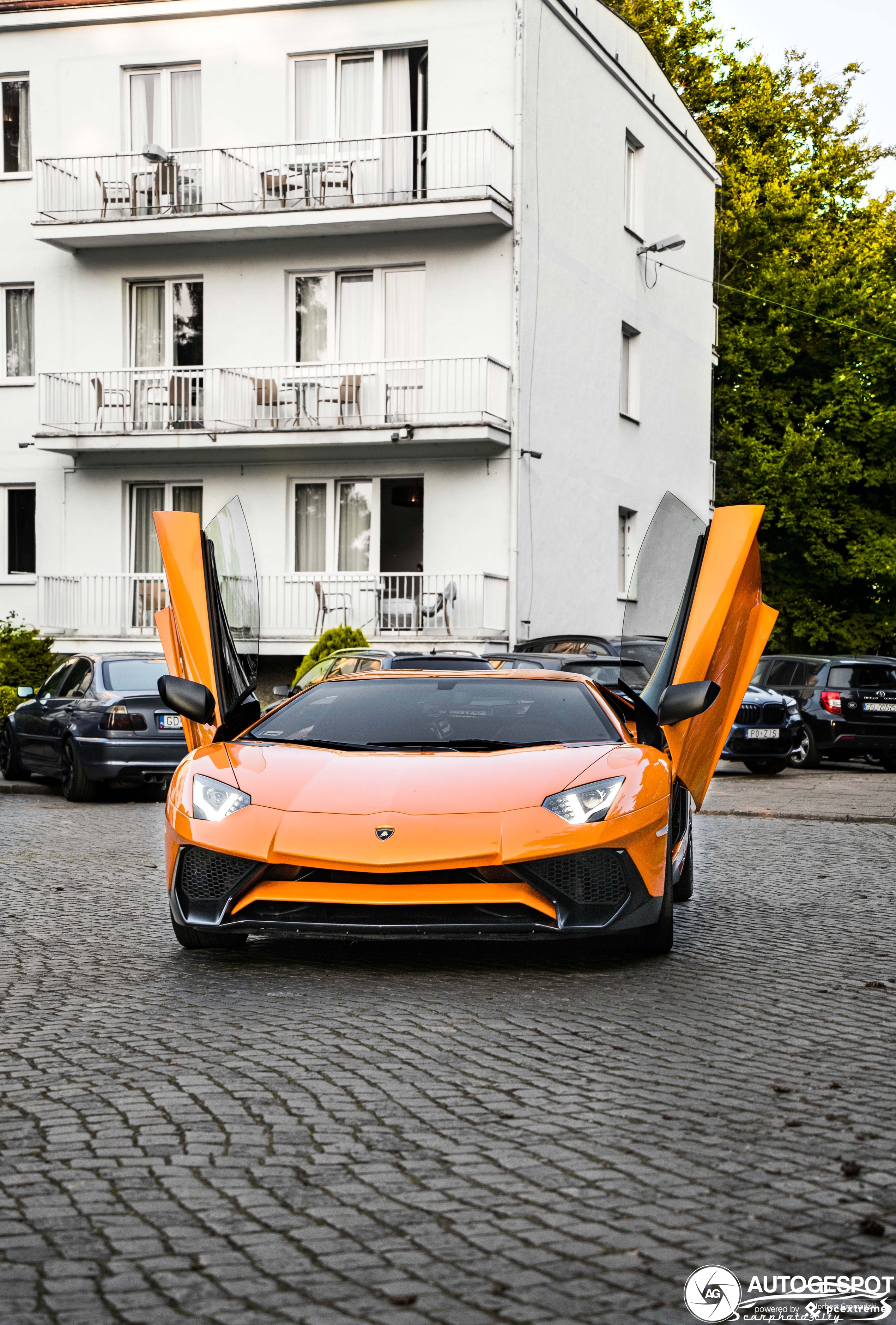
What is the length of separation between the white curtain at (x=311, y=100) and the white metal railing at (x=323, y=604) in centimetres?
740

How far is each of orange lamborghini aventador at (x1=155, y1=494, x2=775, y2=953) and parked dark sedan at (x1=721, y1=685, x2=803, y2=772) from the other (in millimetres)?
11543

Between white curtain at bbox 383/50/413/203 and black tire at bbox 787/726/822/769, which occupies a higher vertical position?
white curtain at bbox 383/50/413/203

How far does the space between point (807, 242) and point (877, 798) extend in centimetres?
2753

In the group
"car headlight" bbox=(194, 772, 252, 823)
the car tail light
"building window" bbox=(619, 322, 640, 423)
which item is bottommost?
the car tail light

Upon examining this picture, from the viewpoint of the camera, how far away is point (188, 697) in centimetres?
750

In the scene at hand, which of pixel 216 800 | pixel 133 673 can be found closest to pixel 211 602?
pixel 216 800

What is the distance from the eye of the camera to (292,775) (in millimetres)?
6816

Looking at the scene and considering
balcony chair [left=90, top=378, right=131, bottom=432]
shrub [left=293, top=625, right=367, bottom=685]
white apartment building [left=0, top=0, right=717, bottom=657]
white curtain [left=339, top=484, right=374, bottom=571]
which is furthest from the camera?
balcony chair [left=90, top=378, right=131, bottom=432]

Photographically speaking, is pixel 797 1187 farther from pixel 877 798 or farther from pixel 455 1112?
pixel 877 798

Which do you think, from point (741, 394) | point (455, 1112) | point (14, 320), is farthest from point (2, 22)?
point (455, 1112)

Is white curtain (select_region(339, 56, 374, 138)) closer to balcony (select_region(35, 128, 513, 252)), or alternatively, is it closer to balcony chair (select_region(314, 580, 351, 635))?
balcony (select_region(35, 128, 513, 252))

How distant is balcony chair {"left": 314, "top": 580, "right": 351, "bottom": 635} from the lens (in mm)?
25875
